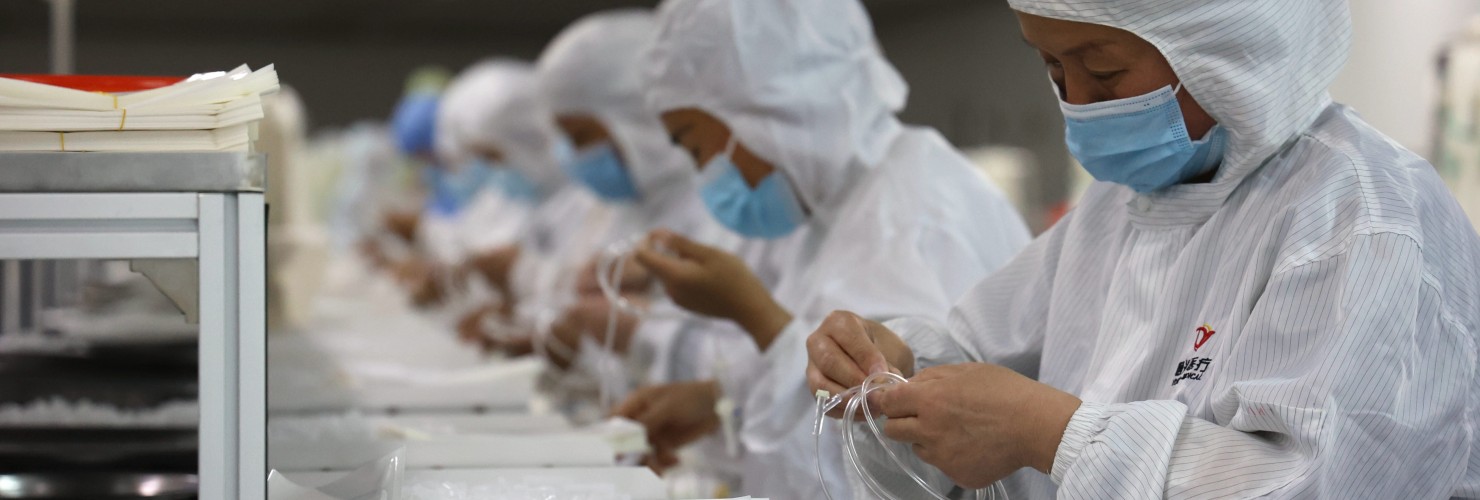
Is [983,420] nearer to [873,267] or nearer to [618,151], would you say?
[873,267]

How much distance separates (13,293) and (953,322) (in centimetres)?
263

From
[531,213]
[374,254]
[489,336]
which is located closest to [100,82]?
[489,336]

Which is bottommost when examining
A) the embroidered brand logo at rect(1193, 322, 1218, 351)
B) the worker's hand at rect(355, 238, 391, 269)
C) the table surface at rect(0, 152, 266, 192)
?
the worker's hand at rect(355, 238, 391, 269)

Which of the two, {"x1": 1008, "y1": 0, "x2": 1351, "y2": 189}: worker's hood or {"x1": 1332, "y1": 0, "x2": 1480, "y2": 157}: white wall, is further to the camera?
{"x1": 1332, "y1": 0, "x2": 1480, "y2": 157}: white wall

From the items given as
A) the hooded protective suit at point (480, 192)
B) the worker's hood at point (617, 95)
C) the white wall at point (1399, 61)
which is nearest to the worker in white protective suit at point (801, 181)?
the worker's hood at point (617, 95)

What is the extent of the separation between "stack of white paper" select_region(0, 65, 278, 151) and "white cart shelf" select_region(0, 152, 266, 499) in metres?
0.05

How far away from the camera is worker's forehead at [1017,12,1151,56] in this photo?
4.15 ft

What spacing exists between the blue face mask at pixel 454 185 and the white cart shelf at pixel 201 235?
5.21 m

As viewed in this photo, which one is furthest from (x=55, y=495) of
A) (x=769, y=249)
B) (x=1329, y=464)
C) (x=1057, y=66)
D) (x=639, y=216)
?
(x=639, y=216)

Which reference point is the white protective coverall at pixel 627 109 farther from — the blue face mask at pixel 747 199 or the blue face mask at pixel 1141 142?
the blue face mask at pixel 1141 142

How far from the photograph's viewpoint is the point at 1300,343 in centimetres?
113

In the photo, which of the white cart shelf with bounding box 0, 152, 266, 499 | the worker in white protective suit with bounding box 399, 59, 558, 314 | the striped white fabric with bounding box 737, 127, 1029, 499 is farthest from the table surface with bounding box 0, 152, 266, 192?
the worker in white protective suit with bounding box 399, 59, 558, 314

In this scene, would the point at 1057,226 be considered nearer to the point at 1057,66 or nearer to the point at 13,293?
the point at 1057,66

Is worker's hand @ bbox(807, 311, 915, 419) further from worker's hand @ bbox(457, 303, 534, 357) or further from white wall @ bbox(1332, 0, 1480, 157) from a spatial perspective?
white wall @ bbox(1332, 0, 1480, 157)
